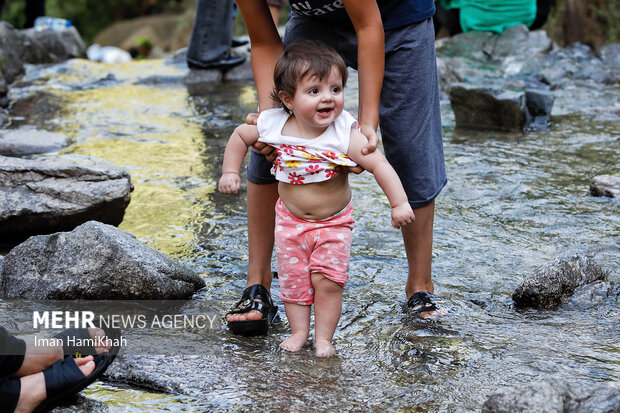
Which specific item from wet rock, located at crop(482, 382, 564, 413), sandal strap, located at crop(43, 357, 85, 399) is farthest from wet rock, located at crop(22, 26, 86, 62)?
wet rock, located at crop(482, 382, 564, 413)

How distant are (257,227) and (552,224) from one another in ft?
5.26

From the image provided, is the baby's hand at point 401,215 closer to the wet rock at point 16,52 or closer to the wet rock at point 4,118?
the wet rock at point 4,118

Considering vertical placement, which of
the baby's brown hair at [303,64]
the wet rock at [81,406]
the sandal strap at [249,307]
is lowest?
the wet rock at [81,406]

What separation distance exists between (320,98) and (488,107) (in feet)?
12.1

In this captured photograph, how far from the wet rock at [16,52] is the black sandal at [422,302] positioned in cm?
648

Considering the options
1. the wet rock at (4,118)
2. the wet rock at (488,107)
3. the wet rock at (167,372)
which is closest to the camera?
the wet rock at (167,372)

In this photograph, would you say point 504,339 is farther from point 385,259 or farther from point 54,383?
point 54,383

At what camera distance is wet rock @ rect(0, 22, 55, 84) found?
27.2ft

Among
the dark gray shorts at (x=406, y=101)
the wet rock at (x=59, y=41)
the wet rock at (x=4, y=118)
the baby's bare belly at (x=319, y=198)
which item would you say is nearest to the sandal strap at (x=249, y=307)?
the baby's bare belly at (x=319, y=198)

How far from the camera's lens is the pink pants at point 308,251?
2.51 meters

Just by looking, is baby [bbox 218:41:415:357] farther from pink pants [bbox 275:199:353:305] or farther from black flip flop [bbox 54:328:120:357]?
black flip flop [bbox 54:328:120:357]

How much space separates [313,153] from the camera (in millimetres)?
2492

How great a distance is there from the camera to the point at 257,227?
112 inches

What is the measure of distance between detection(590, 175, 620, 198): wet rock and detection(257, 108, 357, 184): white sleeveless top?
212 centimetres
